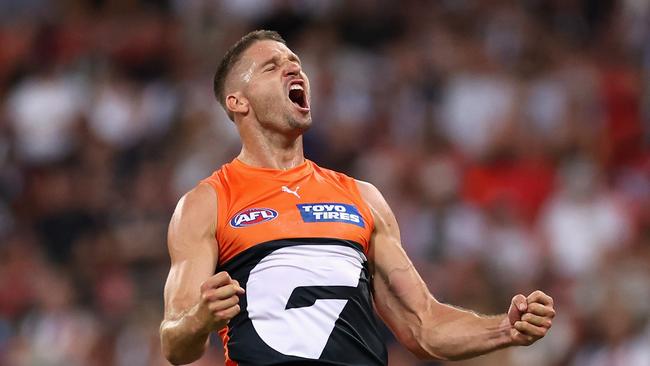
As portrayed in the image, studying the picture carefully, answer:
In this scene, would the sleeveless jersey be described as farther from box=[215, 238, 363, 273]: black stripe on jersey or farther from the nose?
the nose

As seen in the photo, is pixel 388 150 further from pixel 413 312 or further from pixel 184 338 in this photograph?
pixel 184 338

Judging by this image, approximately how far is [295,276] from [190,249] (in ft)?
1.47


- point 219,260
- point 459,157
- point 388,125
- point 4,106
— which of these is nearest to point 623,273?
point 459,157

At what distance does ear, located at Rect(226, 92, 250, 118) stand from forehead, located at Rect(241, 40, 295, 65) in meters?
0.16

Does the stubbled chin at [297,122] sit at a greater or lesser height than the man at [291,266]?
greater

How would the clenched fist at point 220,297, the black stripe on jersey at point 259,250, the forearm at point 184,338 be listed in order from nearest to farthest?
1. the clenched fist at point 220,297
2. the forearm at point 184,338
3. the black stripe on jersey at point 259,250

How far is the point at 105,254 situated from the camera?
450 inches

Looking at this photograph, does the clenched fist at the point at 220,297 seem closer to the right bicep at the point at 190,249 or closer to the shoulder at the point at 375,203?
the right bicep at the point at 190,249

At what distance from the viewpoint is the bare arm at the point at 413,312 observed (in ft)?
18.3

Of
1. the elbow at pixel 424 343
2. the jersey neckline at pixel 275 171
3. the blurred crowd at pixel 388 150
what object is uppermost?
the jersey neckline at pixel 275 171

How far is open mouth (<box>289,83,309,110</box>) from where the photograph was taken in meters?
5.96

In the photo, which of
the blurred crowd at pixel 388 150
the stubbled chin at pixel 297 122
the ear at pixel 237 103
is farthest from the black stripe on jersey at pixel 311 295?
the blurred crowd at pixel 388 150

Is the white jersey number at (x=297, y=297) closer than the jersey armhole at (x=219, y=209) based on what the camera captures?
Yes

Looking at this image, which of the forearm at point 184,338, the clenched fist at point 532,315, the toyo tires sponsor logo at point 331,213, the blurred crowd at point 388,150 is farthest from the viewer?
the blurred crowd at point 388,150
